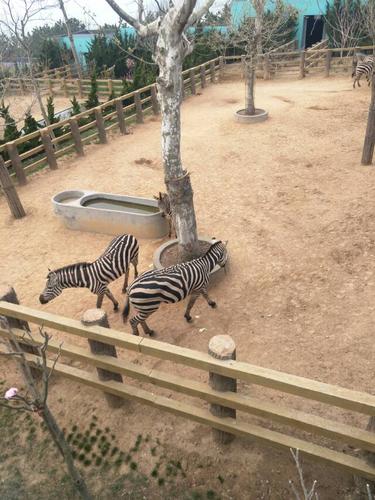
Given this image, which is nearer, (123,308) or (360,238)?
(123,308)

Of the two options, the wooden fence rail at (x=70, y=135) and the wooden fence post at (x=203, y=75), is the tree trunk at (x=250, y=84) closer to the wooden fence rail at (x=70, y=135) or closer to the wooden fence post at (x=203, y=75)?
the wooden fence rail at (x=70, y=135)

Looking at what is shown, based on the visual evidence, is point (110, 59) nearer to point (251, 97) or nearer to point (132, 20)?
point (251, 97)

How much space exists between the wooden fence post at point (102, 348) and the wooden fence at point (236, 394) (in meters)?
0.03

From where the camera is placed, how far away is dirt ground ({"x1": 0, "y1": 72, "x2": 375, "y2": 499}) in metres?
3.60

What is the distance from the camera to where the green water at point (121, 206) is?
734 centimetres

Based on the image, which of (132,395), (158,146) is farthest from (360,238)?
(158,146)

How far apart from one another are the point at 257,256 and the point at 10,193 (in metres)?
5.19

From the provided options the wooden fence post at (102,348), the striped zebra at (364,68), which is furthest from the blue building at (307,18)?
the wooden fence post at (102,348)

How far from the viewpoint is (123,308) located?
5148 millimetres

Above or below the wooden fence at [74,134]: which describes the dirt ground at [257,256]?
below

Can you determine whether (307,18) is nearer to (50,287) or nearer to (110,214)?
(110,214)

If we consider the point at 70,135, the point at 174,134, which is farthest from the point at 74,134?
the point at 174,134

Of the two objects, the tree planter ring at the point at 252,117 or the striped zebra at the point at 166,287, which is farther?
the tree planter ring at the point at 252,117

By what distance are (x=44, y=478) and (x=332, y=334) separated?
3.32 metres
